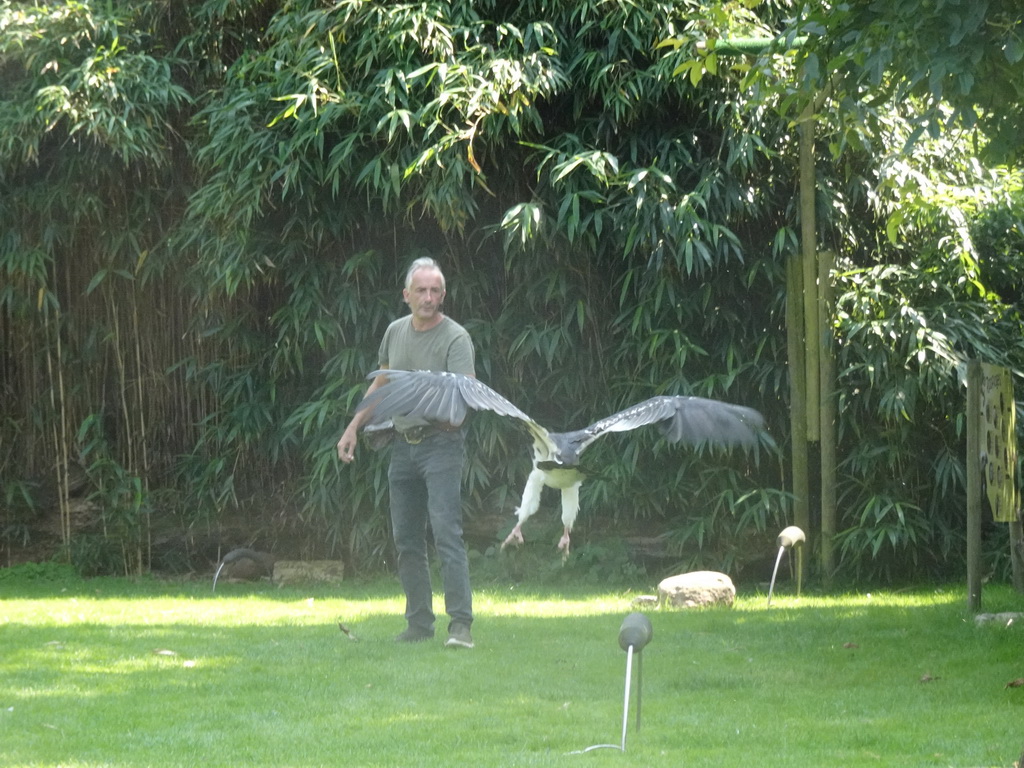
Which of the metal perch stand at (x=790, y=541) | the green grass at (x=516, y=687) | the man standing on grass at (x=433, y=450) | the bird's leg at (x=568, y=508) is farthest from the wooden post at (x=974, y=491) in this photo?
the man standing on grass at (x=433, y=450)

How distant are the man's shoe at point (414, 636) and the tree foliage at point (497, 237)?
80.8 inches

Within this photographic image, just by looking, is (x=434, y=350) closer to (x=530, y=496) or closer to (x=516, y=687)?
(x=530, y=496)

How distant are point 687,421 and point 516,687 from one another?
3.70 ft

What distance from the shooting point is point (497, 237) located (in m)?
7.59

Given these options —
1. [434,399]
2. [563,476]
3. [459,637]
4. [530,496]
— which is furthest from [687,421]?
[459,637]

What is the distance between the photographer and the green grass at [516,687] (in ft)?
12.0

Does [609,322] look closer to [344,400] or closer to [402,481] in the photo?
[344,400]

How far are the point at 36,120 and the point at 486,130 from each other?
2.67 metres

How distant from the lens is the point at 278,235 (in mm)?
7449

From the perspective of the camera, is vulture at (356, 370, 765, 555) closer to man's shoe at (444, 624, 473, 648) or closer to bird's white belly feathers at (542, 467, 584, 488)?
bird's white belly feathers at (542, 467, 584, 488)

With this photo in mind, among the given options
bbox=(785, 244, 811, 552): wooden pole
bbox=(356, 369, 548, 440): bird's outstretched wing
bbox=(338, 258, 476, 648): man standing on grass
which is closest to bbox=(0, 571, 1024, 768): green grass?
bbox=(338, 258, 476, 648): man standing on grass

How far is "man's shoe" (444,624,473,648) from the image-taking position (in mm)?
5066

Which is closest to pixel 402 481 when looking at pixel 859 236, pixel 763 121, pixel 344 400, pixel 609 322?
pixel 344 400

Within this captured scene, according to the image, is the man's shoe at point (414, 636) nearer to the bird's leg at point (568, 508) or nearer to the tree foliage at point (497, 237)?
the bird's leg at point (568, 508)
